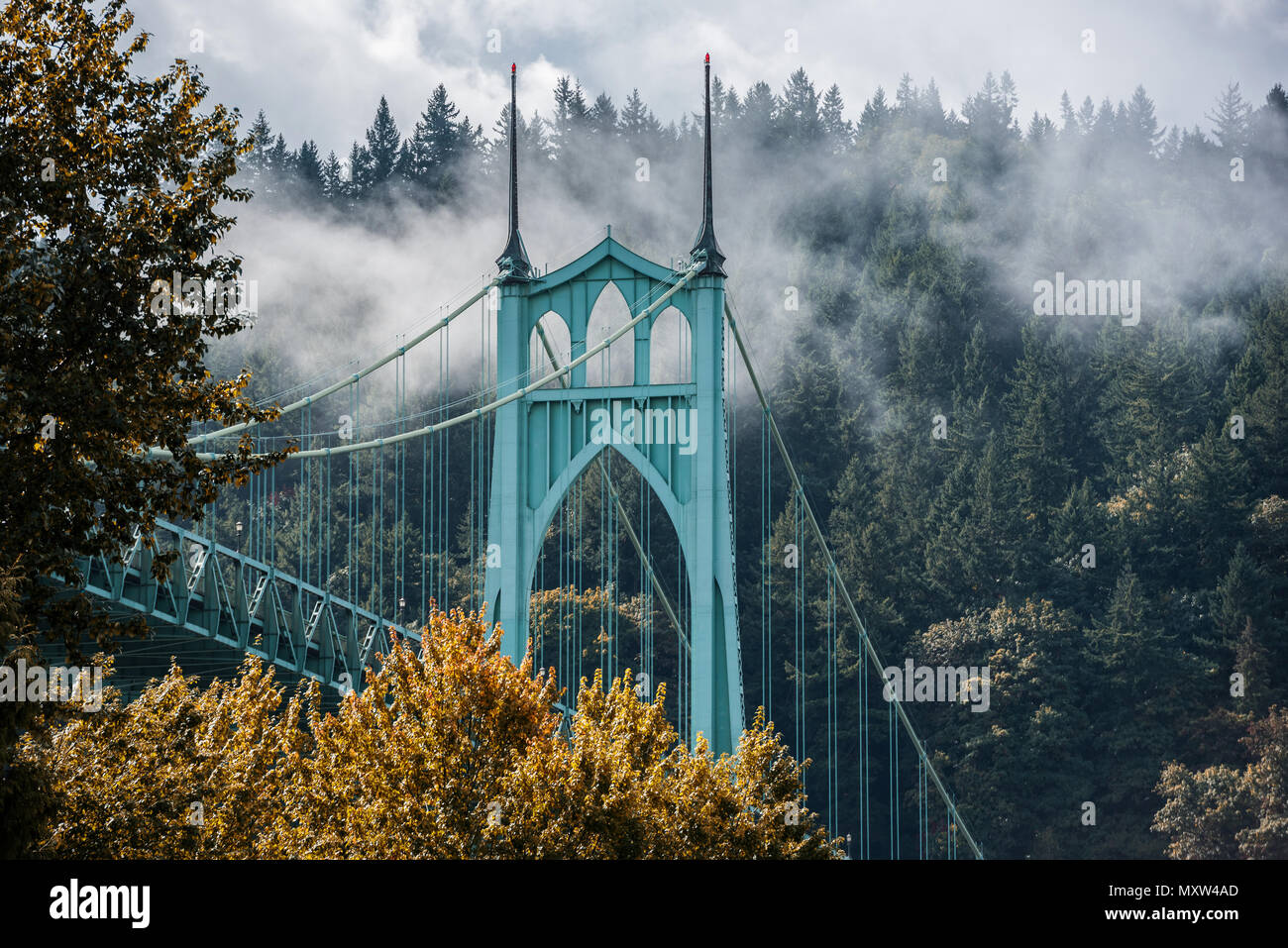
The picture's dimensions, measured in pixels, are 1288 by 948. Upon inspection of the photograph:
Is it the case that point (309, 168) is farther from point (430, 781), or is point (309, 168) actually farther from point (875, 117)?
point (430, 781)

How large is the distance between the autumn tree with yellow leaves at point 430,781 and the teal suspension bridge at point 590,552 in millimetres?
2111

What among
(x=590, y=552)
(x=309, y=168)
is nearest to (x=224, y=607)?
(x=590, y=552)

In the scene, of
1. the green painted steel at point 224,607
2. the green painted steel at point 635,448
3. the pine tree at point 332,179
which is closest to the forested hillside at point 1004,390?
the pine tree at point 332,179

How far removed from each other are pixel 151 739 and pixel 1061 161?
75419 mm

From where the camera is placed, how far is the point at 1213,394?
209 ft

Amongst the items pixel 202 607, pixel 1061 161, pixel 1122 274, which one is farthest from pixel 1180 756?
pixel 1061 161

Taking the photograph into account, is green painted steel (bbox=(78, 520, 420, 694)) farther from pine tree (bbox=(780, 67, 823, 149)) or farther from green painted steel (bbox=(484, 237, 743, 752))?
pine tree (bbox=(780, 67, 823, 149))

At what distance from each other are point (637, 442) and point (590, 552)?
36.4 metres

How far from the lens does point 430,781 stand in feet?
55.5

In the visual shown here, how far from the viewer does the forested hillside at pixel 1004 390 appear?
54375 mm

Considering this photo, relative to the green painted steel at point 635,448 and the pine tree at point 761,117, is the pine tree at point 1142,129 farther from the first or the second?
the green painted steel at point 635,448

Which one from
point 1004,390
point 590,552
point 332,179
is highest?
point 332,179
